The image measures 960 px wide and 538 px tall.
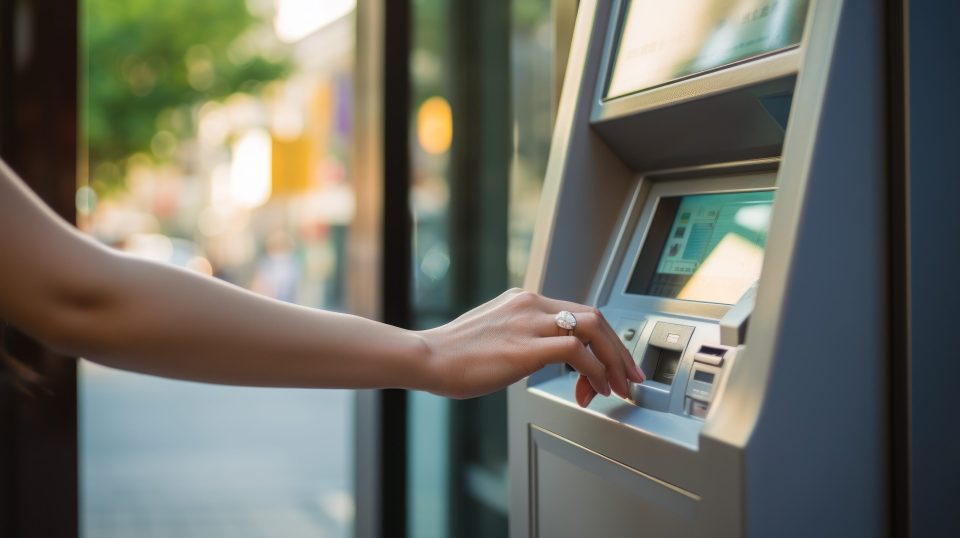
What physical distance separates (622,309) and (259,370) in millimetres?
610

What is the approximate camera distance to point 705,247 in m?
1.35

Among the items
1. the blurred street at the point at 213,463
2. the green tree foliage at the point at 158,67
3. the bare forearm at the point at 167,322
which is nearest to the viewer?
the bare forearm at the point at 167,322

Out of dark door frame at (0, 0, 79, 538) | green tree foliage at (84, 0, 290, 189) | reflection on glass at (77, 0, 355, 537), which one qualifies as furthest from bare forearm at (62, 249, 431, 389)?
green tree foliage at (84, 0, 290, 189)

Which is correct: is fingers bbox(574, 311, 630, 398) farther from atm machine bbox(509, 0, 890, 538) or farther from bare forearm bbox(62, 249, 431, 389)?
bare forearm bbox(62, 249, 431, 389)

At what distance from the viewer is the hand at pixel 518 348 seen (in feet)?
3.76

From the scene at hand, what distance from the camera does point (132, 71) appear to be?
11.5 m

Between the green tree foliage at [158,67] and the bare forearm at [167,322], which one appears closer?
the bare forearm at [167,322]

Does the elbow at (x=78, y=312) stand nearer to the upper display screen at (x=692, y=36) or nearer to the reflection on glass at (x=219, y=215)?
the reflection on glass at (x=219, y=215)

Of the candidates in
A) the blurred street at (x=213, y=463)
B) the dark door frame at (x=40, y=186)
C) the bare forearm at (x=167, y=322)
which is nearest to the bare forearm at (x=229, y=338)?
the bare forearm at (x=167, y=322)

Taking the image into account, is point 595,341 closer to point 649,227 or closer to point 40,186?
point 649,227

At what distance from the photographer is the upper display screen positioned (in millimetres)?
1124

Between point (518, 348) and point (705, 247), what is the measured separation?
0.36 meters

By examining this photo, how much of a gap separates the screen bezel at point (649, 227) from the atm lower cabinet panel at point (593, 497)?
0.79ft

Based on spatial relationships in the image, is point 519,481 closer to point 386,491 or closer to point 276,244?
point 386,491
